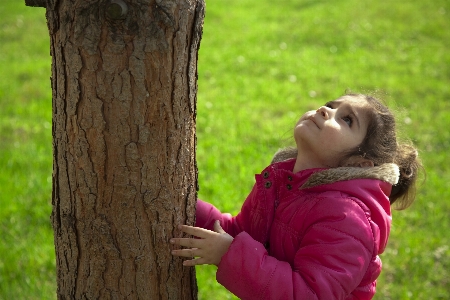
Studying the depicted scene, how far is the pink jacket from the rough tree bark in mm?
270

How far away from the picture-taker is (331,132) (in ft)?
6.37

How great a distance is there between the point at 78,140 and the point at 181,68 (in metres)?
0.39

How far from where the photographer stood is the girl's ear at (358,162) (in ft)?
6.43

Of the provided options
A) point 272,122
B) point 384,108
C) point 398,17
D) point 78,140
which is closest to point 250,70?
point 272,122

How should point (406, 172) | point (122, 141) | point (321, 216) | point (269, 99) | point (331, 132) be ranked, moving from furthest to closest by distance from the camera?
point (269, 99), point (406, 172), point (331, 132), point (321, 216), point (122, 141)

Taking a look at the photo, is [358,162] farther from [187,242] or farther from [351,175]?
[187,242]

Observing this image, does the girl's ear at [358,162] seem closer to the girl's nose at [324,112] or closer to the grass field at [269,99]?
the girl's nose at [324,112]

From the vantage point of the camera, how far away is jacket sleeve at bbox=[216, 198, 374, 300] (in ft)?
5.57

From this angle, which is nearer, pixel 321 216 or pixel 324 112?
pixel 321 216

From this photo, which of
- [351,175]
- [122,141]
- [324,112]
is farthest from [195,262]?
[324,112]

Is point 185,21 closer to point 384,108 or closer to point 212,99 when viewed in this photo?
point 384,108

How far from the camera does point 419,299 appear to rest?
11.4 feet

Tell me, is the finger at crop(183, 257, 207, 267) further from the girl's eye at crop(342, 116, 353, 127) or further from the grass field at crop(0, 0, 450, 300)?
the grass field at crop(0, 0, 450, 300)

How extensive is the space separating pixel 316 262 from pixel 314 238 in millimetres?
78
